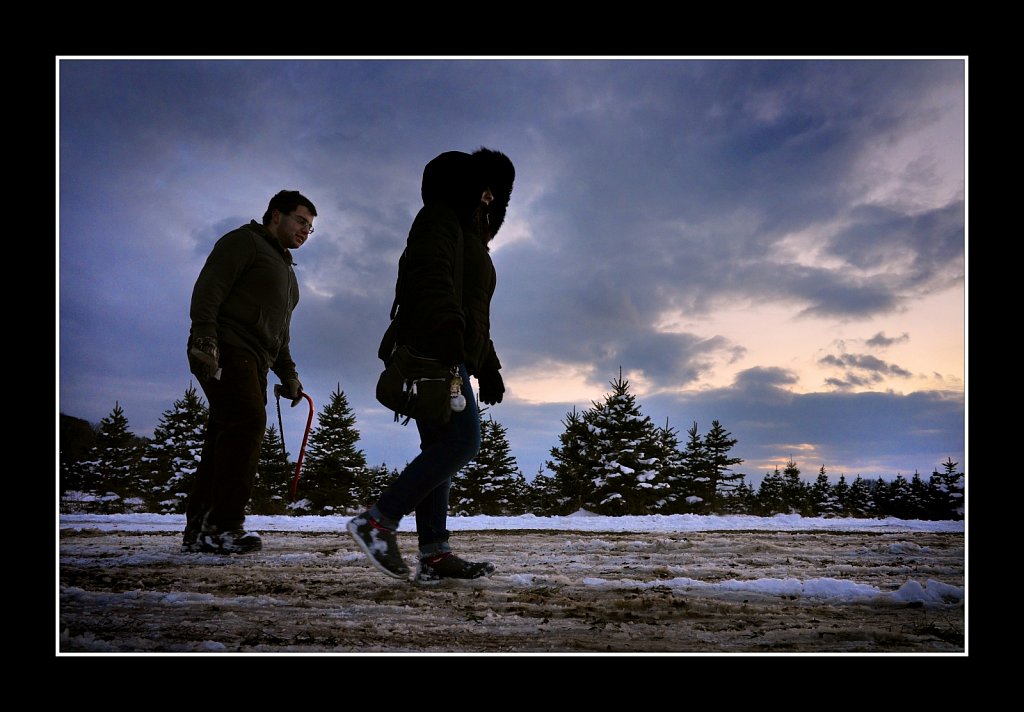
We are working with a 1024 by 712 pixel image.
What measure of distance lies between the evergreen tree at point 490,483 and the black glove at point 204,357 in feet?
58.5

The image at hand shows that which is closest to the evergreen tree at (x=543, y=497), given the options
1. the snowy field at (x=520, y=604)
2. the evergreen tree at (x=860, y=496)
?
the snowy field at (x=520, y=604)

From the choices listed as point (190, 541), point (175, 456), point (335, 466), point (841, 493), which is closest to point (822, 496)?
point (841, 493)

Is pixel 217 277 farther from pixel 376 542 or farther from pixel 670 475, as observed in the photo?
pixel 670 475

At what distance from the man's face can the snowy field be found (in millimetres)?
2382

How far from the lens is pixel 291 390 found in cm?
470

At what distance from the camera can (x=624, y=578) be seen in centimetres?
349

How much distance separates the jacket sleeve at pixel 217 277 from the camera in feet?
12.8

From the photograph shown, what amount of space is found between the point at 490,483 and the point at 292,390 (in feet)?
59.5

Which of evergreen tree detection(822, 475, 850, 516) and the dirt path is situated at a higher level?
the dirt path

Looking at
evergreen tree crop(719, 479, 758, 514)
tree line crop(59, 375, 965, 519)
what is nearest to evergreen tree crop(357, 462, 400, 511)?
tree line crop(59, 375, 965, 519)

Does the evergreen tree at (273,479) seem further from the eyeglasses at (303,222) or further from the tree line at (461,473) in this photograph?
the eyeglasses at (303,222)

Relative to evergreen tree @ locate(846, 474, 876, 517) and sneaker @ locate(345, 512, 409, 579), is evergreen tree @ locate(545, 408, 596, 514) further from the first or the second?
evergreen tree @ locate(846, 474, 876, 517)

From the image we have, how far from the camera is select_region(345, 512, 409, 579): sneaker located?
304 centimetres
